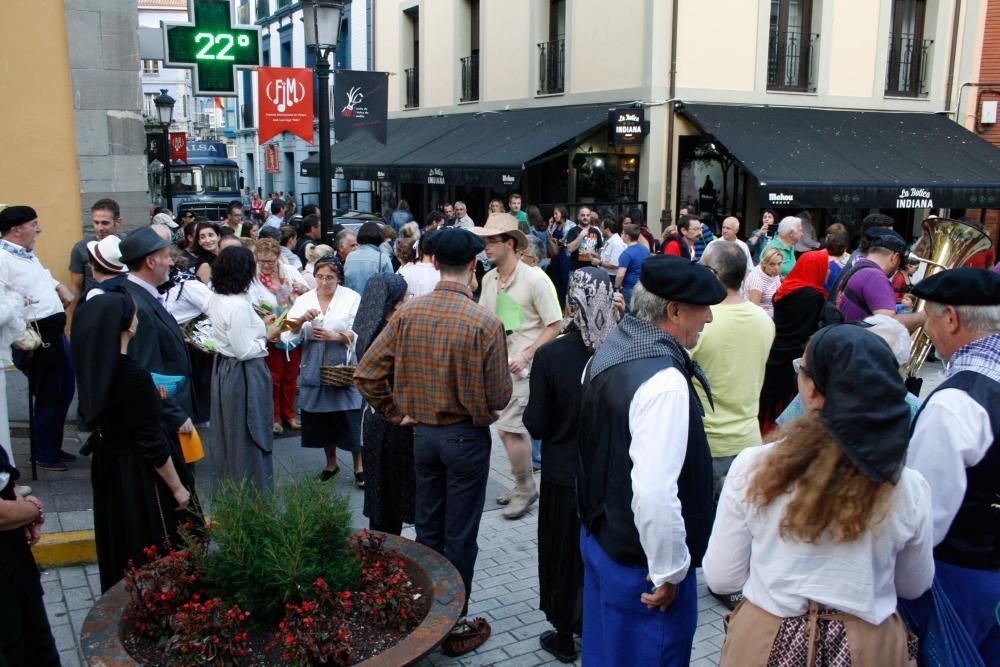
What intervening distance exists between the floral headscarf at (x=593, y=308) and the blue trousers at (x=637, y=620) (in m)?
1.14

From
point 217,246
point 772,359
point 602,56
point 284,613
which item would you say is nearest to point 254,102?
point 602,56

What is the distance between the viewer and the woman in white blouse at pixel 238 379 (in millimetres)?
5258

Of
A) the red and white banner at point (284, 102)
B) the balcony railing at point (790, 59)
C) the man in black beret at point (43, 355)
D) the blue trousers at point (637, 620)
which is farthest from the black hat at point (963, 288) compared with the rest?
the balcony railing at point (790, 59)

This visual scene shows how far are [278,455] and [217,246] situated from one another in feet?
7.00

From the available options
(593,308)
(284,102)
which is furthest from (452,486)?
(284,102)

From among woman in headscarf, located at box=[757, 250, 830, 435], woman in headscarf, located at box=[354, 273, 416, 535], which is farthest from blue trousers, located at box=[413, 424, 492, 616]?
woman in headscarf, located at box=[757, 250, 830, 435]

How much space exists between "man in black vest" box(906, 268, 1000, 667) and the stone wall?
668 cm

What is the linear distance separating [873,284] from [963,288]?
2.86 metres

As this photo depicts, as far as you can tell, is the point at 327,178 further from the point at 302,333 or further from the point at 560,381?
the point at 560,381

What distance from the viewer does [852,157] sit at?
15.5m

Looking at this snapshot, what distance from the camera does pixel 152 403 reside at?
3.67m

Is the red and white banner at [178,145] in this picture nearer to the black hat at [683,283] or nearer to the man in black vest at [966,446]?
the black hat at [683,283]

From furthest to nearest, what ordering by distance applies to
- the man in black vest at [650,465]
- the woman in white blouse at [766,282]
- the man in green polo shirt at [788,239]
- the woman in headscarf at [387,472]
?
1. the man in green polo shirt at [788,239]
2. the woman in white blouse at [766,282]
3. the woman in headscarf at [387,472]
4. the man in black vest at [650,465]

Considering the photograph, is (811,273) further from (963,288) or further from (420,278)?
(963,288)
